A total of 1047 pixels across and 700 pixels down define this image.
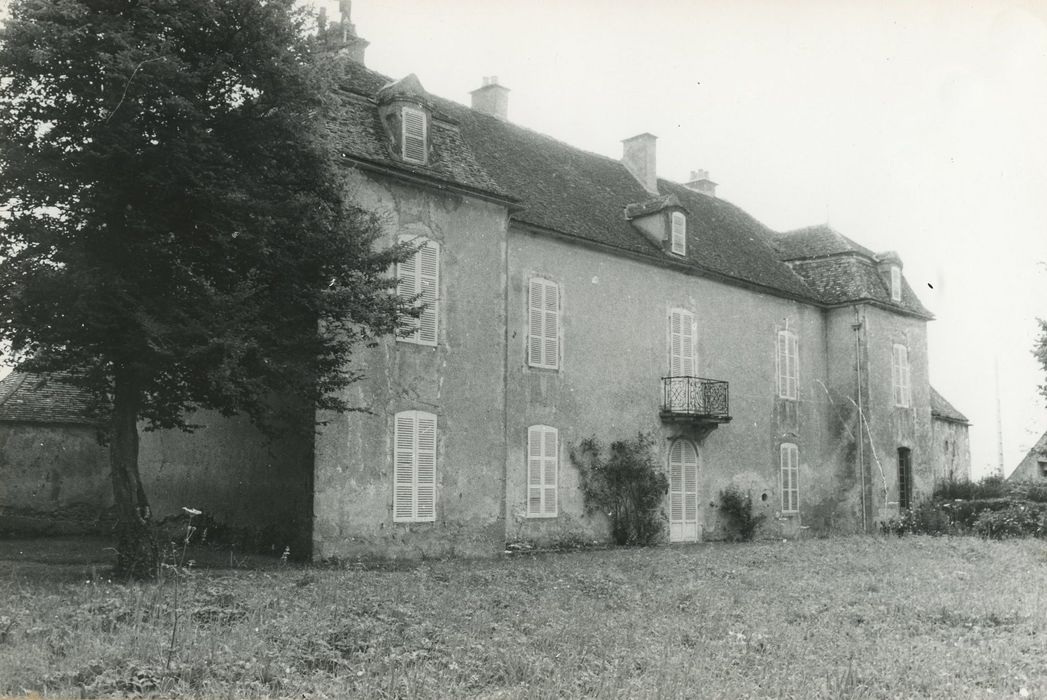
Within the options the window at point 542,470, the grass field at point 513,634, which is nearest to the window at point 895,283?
the window at point 542,470

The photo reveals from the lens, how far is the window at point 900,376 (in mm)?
28453

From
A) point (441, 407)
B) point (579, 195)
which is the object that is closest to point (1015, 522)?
point (579, 195)

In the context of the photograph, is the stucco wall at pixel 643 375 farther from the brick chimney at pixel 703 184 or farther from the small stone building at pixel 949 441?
the small stone building at pixel 949 441

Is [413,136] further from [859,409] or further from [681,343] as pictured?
[859,409]

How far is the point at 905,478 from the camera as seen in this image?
2859cm

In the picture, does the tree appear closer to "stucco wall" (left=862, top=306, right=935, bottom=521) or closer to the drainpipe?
the drainpipe

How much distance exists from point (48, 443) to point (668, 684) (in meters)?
19.9

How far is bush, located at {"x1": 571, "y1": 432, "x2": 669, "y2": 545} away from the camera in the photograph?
19.8 meters

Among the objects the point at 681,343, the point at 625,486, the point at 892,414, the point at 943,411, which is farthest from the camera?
the point at 943,411

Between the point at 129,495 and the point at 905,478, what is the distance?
23.8 meters

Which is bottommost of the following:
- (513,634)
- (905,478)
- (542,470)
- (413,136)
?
(513,634)

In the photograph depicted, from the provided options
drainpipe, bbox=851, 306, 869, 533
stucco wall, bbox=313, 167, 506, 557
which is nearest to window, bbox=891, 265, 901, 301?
drainpipe, bbox=851, 306, 869, 533

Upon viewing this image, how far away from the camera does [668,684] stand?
7129mm

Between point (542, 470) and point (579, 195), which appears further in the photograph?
point (579, 195)
